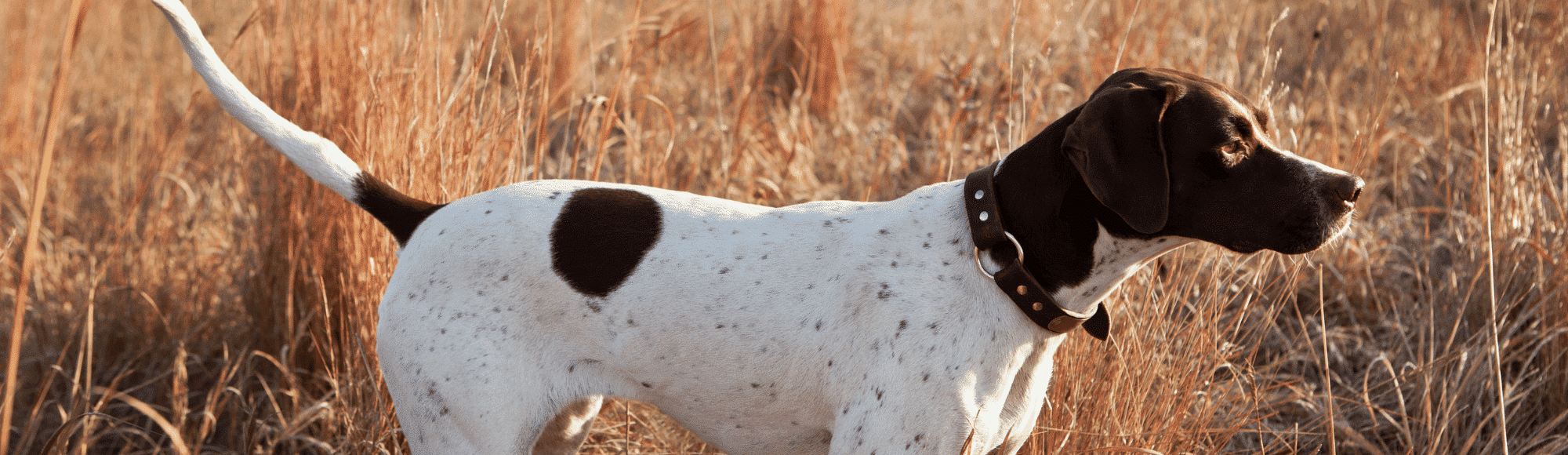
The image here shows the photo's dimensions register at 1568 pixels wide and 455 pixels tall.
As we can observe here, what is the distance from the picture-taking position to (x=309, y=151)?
2.01 m

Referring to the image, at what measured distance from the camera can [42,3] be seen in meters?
6.40

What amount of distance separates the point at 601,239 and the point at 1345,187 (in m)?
1.26

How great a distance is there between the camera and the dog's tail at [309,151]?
1.95 m

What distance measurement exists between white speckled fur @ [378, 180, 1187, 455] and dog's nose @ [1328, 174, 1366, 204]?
260 millimetres

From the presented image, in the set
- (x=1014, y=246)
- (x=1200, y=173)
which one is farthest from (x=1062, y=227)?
(x=1200, y=173)

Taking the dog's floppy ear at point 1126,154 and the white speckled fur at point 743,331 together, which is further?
Answer: the white speckled fur at point 743,331

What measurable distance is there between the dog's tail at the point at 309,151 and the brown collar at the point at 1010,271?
1.09 m

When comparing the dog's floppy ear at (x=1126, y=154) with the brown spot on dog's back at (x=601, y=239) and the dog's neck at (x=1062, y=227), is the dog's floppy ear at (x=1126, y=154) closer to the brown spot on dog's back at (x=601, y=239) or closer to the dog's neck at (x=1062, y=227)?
the dog's neck at (x=1062, y=227)

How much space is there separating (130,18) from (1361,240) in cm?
751

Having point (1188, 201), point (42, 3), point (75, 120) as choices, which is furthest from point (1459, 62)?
point (42, 3)

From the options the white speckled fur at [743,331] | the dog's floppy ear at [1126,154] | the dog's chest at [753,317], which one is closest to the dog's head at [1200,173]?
the dog's floppy ear at [1126,154]

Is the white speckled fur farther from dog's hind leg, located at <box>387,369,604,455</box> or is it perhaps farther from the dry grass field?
the dry grass field

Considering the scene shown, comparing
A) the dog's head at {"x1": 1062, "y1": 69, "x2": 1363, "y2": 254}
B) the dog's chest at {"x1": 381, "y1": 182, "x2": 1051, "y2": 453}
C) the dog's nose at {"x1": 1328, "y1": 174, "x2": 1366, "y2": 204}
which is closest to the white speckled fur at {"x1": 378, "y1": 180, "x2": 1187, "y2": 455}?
the dog's chest at {"x1": 381, "y1": 182, "x2": 1051, "y2": 453}

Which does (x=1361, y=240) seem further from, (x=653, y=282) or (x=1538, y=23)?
(x=653, y=282)
